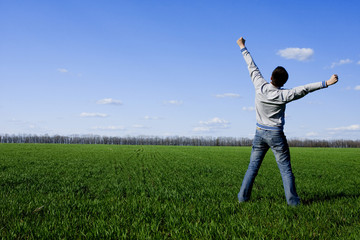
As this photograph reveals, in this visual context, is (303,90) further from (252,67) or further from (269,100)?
(252,67)

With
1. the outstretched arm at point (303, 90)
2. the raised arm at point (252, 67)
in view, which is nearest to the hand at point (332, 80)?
the outstretched arm at point (303, 90)

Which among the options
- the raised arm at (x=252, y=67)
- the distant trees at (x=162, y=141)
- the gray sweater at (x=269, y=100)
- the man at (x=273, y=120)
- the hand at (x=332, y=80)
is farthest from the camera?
the distant trees at (x=162, y=141)

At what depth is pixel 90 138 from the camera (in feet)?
506

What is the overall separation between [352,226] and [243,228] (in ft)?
5.89

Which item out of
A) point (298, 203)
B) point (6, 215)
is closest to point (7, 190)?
point (6, 215)

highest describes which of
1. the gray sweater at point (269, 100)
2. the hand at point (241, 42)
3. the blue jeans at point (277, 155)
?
the hand at point (241, 42)

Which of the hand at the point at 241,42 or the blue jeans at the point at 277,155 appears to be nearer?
the blue jeans at the point at 277,155

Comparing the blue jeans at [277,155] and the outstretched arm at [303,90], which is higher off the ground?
the outstretched arm at [303,90]

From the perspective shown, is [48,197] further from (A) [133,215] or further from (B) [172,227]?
(B) [172,227]

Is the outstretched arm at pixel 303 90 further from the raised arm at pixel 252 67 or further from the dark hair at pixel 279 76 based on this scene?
the raised arm at pixel 252 67

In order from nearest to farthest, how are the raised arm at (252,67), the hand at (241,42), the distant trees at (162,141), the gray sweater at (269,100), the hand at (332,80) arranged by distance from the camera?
the hand at (332,80)
the gray sweater at (269,100)
the raised arm at (252,67)
the hand at (241,42)
the distant trees at (162,141)

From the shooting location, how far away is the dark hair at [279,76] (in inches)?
214

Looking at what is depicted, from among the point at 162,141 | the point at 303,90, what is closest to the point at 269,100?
the point at 303,90

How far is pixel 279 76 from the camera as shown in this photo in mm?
5445
